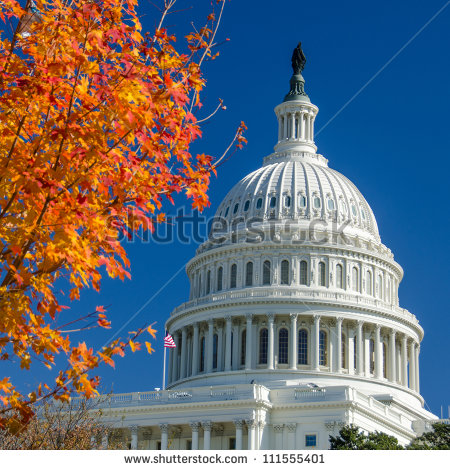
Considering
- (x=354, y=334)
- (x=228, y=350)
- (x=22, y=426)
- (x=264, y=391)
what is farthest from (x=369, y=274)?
(x=22, y=426)

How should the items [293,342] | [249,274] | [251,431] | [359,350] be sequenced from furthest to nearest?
[249,274] < [359,350] < [293,342] < [251,431]

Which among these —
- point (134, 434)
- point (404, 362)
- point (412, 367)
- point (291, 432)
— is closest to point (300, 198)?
point (404, 362)

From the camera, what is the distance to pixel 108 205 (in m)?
14.6

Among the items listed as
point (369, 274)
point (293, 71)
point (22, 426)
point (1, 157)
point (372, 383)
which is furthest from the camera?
point (293, 71)

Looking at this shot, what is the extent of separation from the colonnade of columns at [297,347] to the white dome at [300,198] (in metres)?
13.9

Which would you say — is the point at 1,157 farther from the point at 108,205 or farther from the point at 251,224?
the point at 251,224

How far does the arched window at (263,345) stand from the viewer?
104 meters

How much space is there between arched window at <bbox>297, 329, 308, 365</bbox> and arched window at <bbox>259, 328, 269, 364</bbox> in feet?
12.6

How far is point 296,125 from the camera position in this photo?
422ft

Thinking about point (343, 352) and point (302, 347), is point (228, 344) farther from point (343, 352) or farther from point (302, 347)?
point (343, 352)

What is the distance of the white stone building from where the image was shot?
86750 millimetres

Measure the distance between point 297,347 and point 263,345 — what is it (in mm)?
4233

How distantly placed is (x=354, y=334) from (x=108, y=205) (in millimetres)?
93753

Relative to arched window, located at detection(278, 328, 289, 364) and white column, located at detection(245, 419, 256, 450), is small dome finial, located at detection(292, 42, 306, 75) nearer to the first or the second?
arched window, located at detection(278, 328, 289, 364)
